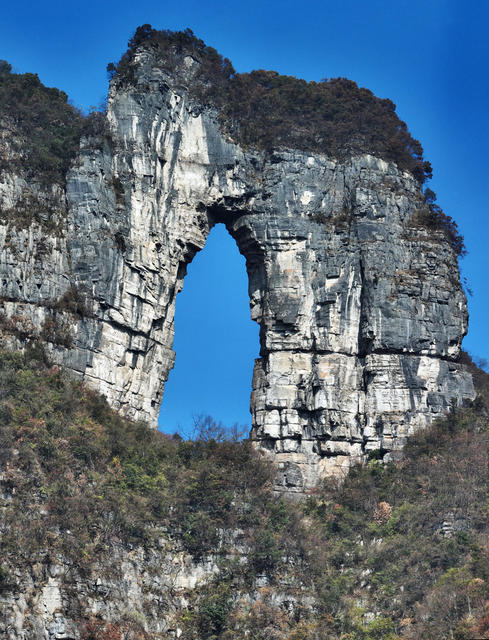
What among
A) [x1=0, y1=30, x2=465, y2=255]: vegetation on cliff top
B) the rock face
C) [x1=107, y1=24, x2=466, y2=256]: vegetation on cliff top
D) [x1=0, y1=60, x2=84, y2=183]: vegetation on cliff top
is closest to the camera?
the rock face

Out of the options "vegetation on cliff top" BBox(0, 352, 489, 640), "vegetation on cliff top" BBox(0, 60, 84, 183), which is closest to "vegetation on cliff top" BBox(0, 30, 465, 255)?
"vegetation on cliff top" BBox(0, 60, 84, 183)

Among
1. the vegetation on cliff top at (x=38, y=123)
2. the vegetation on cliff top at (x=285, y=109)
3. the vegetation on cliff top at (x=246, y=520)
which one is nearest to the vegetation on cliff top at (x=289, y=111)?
the vegetation on cliff top at (x=285, y=109)

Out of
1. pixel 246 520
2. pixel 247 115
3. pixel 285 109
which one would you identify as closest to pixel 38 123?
pixel 247 115

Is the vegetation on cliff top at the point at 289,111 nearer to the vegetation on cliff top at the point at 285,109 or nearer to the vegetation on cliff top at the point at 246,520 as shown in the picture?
the vegetation on cliff top at the point at 285,109

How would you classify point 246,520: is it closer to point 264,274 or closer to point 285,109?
point 264,274

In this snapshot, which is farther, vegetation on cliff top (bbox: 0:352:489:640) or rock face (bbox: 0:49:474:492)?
rock face (bbox: 0:49:474:492)

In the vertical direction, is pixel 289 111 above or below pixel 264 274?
above

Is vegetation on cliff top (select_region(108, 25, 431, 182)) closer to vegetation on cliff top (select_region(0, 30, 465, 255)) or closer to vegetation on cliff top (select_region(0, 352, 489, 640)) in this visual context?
vegetation on cliff top (select_region(0, 30, 465, 255))
